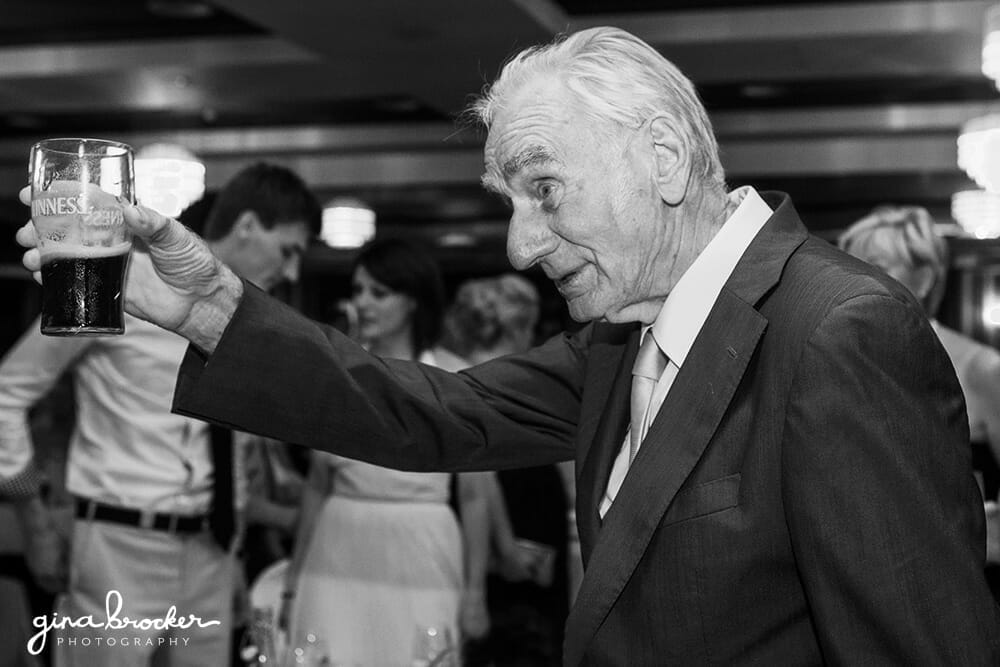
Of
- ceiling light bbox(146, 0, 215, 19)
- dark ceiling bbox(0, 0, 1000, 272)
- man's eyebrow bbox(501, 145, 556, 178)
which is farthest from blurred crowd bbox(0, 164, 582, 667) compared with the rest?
ceiling light bbox(146, 0, 215, 19)

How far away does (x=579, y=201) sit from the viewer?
134cm

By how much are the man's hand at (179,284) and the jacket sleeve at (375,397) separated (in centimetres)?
2

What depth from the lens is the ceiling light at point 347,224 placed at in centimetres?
1128

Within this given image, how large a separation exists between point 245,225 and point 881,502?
2.41 metres

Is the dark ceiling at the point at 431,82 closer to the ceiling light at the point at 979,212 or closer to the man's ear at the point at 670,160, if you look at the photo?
the ceiling light at the point at 979,212

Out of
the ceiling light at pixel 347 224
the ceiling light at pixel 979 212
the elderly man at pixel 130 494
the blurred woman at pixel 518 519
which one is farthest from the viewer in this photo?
the ceiling light at pixel 347 224

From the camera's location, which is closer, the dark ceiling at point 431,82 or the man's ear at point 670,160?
the man's ear at point 670,160

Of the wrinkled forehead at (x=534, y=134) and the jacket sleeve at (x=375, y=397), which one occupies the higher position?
the wrinkled forehead at (x=534, y=134)

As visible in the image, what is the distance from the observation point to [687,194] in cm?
139

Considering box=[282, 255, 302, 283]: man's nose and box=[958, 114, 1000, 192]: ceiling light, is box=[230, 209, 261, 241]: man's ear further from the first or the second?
box=[958, 114, 1000, 192]: ceiling light

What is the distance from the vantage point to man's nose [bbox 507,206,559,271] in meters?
1.38

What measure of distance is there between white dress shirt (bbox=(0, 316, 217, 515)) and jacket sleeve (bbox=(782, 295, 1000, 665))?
7.09 ft

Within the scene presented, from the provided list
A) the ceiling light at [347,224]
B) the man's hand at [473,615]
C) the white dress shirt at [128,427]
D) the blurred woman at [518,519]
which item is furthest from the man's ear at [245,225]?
the ceiling light at [347,224]

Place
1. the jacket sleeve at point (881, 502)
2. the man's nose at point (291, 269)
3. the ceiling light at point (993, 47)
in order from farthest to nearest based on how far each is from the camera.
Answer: the ceiling light at point (993, 47) → the man's nose at point (291, 269) → the jacket sleeve at point (881, 502)
